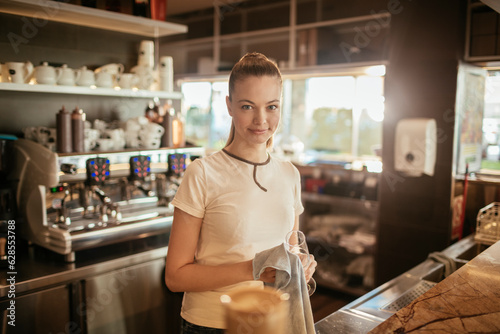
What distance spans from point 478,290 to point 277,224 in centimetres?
55

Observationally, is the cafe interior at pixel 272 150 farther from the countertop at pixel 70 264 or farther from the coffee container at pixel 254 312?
the coffee container at pixel 254 312

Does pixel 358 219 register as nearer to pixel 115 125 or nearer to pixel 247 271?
pixel 115 125

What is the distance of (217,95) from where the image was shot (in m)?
5.32

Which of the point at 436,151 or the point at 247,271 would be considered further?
the point at 436,151

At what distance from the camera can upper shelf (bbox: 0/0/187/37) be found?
7.88 feet

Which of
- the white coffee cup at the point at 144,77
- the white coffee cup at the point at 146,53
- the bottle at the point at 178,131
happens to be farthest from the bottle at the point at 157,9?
the bottle at the point at 178,131

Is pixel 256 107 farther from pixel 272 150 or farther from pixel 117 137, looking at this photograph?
pixel 117 137

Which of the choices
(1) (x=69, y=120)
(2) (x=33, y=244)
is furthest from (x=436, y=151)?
(2) (x=33, y=244)

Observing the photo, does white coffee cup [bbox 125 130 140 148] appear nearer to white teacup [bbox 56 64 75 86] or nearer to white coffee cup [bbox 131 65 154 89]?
white coffee cup [bbox 131 65 154 89]

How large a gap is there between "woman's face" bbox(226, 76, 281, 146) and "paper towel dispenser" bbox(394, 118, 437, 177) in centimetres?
204

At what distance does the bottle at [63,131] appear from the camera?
2417 millimetres

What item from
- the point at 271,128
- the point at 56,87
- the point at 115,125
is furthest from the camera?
the point at 115,125

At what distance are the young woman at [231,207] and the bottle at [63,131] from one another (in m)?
1.45

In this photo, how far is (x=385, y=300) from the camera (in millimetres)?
1727
